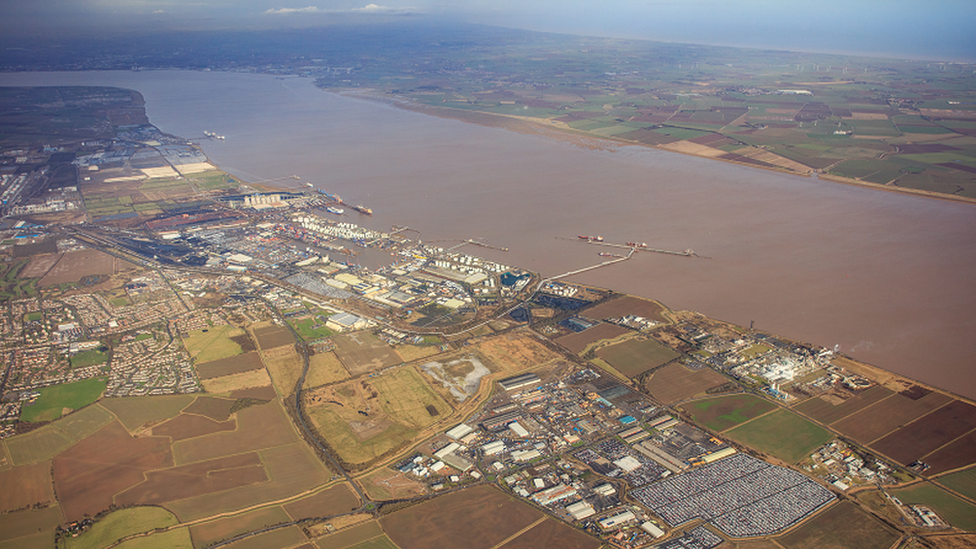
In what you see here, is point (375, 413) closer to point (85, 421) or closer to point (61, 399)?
point (85, 421)

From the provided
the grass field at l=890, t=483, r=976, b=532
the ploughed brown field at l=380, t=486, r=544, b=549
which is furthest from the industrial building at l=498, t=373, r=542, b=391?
the grass field at l=890, t=483, r=976, b=532

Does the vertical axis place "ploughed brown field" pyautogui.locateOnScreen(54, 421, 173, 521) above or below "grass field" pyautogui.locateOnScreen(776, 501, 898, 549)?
below

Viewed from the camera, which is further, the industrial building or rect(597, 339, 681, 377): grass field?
rect(597, 339, 681, 377): grass field

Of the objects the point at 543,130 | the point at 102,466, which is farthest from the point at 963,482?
the point at 543,130

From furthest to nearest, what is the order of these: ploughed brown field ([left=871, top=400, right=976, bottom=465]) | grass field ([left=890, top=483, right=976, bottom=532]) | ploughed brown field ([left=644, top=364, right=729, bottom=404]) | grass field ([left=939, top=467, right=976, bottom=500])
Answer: ploughed brown field ([left=644, top=364, right=729, bottom=404]), ploughed brown field ([left=871, top=400, right=976, bottom=465]), grass field ([left=939, top=467, right=976, bottom=500]), grass field ([left=890, top=483, right=976, bottom=532])

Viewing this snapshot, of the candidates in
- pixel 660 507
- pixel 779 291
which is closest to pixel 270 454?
pixel 660 507

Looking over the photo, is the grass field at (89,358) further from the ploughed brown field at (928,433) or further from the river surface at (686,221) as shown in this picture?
the ploughed brown field at (928,433)

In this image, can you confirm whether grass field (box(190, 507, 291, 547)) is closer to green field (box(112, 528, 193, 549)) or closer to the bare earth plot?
green field (box(112, 528, 193, 549))
